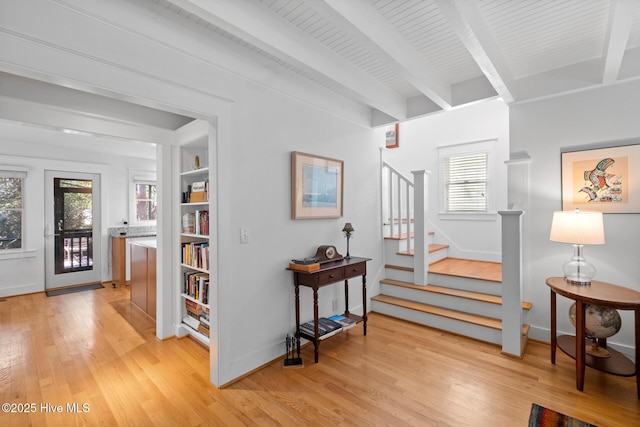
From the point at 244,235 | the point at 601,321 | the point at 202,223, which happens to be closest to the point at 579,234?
the point at 601,321

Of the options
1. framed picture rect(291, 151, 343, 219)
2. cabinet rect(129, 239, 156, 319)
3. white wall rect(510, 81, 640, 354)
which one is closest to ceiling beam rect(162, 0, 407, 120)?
framed picture rect(291, 151, 343, 219)

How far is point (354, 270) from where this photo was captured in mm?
3148

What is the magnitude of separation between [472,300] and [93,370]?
3.74 m

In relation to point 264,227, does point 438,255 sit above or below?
below

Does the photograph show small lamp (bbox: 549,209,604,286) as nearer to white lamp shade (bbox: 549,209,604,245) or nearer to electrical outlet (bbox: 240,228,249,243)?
white lamp shade (bbox: 549,209,604,245)

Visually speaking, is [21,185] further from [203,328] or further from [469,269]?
[469,269]

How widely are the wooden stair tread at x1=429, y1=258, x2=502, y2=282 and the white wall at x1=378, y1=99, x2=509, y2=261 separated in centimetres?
26

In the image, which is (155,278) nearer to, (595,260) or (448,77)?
(448,77)

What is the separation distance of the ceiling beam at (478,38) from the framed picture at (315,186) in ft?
5.31

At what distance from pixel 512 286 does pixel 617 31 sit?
2.05 meters

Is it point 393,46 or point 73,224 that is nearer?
point 393,46

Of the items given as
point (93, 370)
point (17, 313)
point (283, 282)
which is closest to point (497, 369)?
point (283, 282)

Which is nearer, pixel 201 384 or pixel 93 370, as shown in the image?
pixel 201 384

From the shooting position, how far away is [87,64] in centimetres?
167
